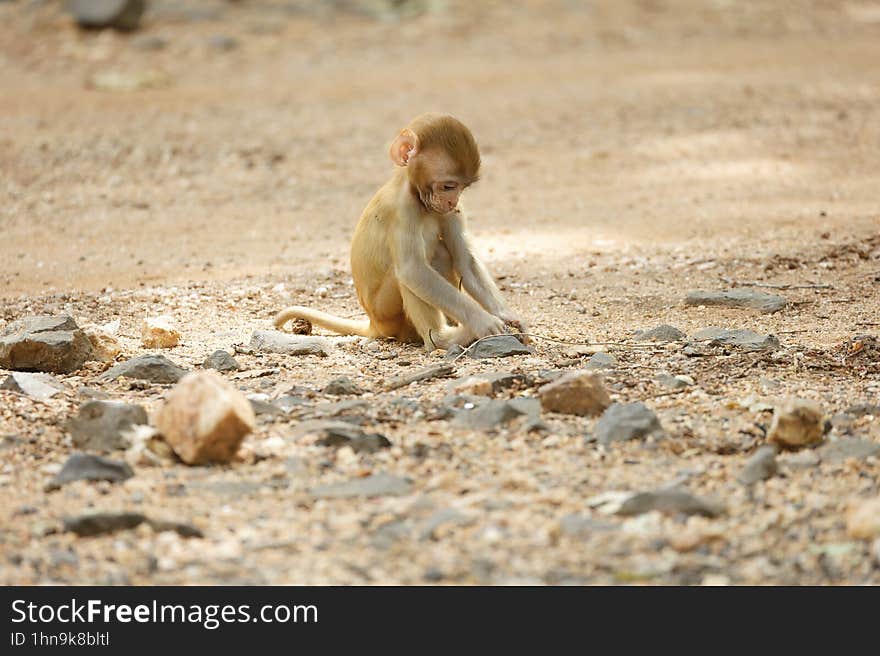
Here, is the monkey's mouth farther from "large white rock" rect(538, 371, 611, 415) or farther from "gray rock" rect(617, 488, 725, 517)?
"gray rock" rect(617, 488, 725, 517)

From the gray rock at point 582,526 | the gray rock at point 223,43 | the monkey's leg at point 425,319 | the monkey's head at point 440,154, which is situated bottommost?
the monkey's leg at point 425,319

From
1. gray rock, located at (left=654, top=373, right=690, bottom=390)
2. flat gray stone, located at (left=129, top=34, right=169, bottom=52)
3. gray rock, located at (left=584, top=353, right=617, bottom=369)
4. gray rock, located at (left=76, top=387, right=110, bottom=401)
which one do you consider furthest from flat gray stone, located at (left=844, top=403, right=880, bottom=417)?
flat gray stone, located at (left=129, top=34, right=169, bottom=52)

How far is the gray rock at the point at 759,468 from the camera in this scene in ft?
13.6

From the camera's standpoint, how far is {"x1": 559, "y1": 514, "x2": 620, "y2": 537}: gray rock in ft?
12.3

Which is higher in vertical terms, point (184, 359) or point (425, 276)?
point (425, 276)

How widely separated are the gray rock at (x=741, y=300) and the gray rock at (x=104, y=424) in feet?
11.7

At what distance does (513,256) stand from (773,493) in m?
4.75

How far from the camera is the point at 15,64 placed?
1700cm

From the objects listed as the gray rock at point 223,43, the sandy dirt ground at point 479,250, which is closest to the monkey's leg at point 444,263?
the sandy dirt ground at point 479,250

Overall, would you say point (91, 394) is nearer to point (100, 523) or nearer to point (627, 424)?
point (100, 523)

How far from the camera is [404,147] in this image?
6.02m

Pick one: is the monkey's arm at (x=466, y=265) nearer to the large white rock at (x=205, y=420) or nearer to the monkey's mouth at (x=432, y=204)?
the monkey's mouth at (x=432, y=204)

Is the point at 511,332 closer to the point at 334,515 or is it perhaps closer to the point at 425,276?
the point at 425,276
